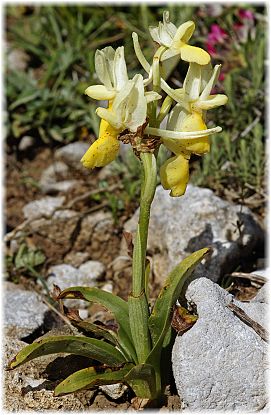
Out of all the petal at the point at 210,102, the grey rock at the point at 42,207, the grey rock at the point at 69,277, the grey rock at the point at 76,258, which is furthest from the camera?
the grey rock at the point at 42,207

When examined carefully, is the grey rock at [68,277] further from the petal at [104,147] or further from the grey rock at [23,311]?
the petal at [104,147]

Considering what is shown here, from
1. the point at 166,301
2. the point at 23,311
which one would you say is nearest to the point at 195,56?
the point at 166,301

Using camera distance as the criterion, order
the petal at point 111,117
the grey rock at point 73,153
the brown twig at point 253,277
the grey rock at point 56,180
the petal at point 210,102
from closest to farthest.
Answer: the petal at point 111,117
the petal at point 210,102
the brown twig at point 253,277
the grey rock at point 56,180
the grey rock at point 73,153

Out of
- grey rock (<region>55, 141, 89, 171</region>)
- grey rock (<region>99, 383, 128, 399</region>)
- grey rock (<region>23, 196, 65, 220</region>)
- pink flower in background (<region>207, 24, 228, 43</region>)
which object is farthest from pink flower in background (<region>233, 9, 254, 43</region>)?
grey rock (<region>99, 383, 128, 399</region>)

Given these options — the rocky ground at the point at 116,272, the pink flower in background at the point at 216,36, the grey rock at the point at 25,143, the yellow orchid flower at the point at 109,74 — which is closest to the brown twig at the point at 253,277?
the rocky ground at the point at 116,272

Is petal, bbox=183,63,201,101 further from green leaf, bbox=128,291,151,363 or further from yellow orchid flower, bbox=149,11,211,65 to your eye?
green leaf, bbox=128,291,151,363

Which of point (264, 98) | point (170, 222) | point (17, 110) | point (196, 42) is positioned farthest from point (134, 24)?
point (170, 222)

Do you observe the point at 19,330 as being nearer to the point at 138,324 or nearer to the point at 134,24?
the point at 138,324

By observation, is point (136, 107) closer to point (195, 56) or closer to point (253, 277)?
point (195, 56)

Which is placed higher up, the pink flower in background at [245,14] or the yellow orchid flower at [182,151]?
the pink flower in background at [245,14]
